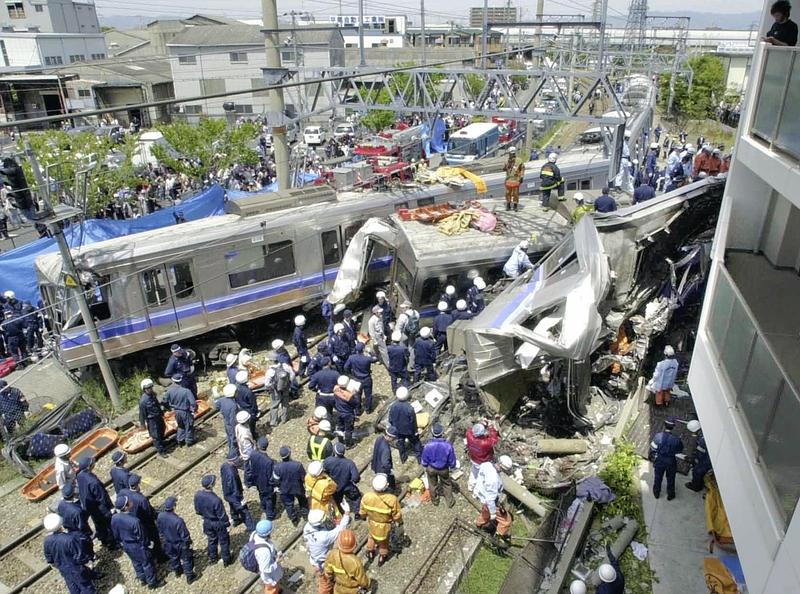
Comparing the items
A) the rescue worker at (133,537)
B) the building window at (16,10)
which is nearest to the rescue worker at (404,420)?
the rescue worker at (133,537)

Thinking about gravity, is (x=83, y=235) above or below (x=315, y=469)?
above

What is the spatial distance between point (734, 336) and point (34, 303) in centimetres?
1574

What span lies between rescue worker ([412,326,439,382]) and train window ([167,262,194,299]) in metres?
4.74

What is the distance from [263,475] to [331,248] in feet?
21.4

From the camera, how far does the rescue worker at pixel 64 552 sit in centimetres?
705

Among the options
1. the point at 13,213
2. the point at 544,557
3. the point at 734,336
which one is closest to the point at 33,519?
the point at 544,557

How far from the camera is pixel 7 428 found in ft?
34.7

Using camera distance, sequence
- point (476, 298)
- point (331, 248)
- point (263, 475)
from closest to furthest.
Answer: point (263, 475) < point (476, 298) < point (331, 248)

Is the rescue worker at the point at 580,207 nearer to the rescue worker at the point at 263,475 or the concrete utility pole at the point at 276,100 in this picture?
the concrete utility pole at the point at 276,100

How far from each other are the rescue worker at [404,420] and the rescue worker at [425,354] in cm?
190

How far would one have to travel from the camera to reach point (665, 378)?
10.2 meters

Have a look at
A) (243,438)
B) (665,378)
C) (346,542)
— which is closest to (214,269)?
(243,438)

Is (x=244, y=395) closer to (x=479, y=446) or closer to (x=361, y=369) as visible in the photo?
(x=361, y=369)

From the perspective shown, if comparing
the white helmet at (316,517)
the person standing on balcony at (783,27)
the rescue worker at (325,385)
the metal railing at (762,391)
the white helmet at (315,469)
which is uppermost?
the person standing on balcony at (783,27)
